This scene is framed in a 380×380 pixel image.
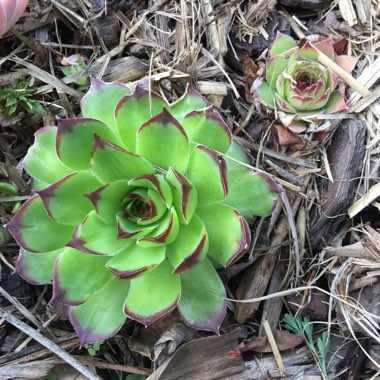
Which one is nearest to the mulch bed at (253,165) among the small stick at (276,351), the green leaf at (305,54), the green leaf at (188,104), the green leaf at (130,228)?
the small stick at (276,351)

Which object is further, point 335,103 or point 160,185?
point 335,103

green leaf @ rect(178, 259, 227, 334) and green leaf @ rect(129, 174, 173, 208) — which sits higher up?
green leaf @ rect(129, 174, 173, 208)

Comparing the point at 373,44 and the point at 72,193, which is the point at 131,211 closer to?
the point at 72,193

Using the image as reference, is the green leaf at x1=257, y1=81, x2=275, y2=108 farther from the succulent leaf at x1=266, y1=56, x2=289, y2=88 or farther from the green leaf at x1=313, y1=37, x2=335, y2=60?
the green leaf at x1=313, y1=37, x2=335, y2=60

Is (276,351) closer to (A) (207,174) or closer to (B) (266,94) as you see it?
(A) (207,174)

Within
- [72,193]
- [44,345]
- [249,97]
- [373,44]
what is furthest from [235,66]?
[44,345]

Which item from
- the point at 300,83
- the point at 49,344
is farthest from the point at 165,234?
the point at 300,83

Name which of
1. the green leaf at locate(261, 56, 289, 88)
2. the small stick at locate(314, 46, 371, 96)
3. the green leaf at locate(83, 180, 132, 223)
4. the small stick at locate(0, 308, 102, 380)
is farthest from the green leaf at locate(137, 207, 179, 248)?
the small stick at locate(314, 46, 371, 96)
